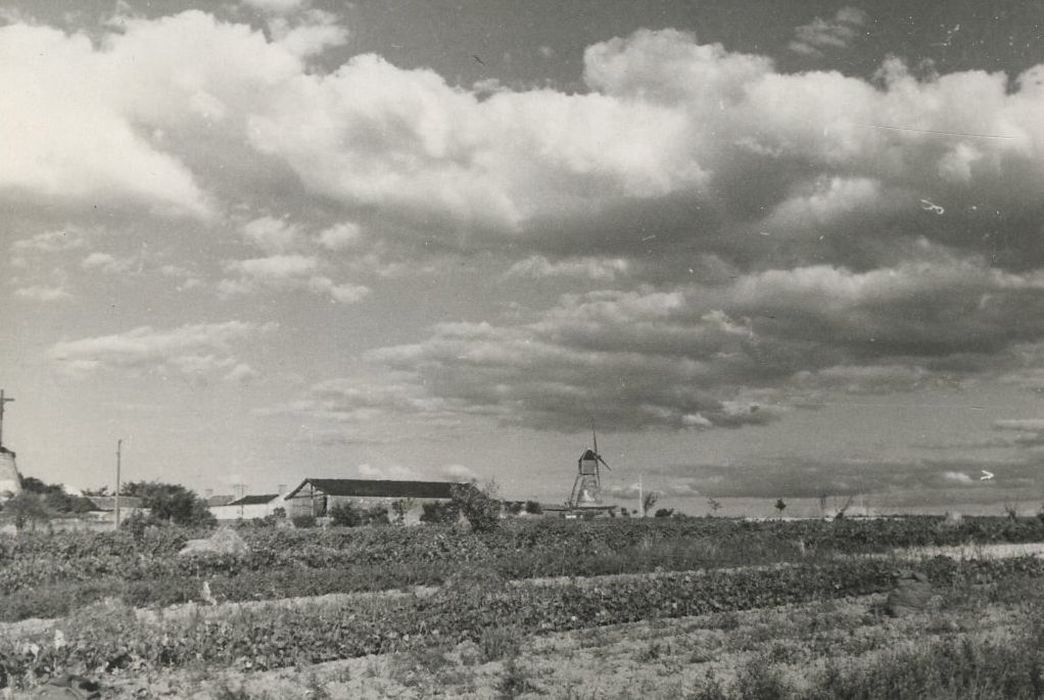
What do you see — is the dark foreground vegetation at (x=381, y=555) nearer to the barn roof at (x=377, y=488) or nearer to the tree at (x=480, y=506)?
the tree at (x=480, y=506)

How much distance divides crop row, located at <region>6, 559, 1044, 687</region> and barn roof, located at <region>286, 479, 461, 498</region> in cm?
5457

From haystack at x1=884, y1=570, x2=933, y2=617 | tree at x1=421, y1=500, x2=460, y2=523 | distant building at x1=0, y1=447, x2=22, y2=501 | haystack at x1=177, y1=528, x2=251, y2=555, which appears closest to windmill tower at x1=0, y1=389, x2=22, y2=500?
distant building at x1=0, y1=447, x2=22, y2=501

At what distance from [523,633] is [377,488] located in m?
64.7

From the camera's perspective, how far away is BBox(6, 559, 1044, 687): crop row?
10.2 m

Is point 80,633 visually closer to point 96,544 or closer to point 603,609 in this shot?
point 603,609

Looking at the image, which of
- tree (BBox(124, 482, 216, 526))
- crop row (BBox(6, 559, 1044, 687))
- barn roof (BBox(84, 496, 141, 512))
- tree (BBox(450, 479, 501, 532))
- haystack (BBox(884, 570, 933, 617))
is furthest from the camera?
barn roof (BBox(84, 496, 141, 512))

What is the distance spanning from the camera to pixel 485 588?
16594 mm

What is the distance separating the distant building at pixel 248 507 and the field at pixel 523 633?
5463cm

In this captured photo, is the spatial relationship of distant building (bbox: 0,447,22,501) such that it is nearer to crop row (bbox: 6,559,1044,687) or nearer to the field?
the field

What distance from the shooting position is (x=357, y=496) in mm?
70875

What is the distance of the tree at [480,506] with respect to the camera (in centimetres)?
3881

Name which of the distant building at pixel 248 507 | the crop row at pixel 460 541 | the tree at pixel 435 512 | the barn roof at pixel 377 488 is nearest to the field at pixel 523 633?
the crop row at pixel 460 541

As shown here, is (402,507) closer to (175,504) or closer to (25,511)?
(175,504)

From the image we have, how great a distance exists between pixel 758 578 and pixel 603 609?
193 inches
